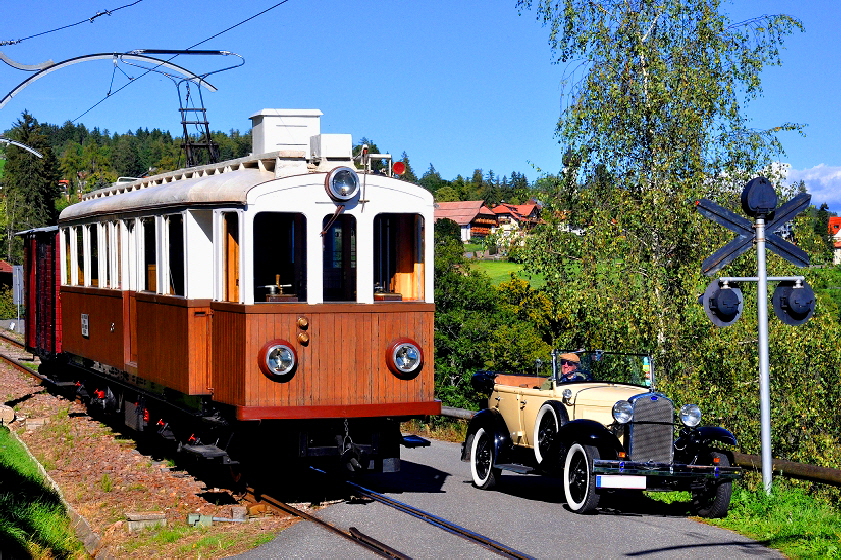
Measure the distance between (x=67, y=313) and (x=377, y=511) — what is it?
30.6 ft

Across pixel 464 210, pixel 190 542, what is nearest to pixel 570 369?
pixel 190 542

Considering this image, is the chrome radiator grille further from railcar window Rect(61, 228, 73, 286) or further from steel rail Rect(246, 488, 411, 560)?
railcar window Rect(61, 228, 73, 286)

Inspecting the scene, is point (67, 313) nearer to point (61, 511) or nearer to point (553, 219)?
point (61, 511)

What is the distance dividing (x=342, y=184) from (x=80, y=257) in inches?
305

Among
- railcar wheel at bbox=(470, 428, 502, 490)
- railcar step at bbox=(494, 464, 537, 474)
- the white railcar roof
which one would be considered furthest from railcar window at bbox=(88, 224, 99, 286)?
railcar step at bbox=(494, 464, 537, 474)

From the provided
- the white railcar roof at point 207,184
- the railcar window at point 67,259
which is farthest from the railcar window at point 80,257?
the white railcar roof at point 207,184

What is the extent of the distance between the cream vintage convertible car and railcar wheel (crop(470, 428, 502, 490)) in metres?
0.01

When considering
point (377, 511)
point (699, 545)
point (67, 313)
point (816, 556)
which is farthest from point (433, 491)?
point (67, 313)

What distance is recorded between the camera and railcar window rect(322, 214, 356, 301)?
10.5m

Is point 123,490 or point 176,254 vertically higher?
point 176,254

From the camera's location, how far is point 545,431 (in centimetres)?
1156

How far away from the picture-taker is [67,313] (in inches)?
695

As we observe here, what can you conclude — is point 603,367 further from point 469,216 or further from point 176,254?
point 469,216

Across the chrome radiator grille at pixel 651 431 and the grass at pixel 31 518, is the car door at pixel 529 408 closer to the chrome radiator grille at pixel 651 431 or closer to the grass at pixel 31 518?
the chrome radiator grille at pixel 651 431
